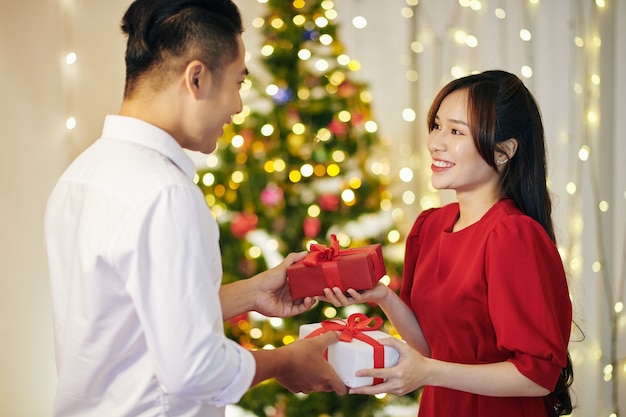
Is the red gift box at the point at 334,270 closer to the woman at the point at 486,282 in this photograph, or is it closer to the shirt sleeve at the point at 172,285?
the woman at the point at 486,282

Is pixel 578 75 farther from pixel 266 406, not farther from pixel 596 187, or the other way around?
pixel 266 406

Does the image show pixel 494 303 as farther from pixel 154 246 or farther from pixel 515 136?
pixel 154 246

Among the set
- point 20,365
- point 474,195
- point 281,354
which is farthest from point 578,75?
point 20,365

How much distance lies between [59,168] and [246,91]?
3.87ft

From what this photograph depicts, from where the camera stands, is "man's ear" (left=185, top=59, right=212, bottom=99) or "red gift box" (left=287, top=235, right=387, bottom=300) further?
"red gift box" (left=287, top=235, right=387, bottom=300)

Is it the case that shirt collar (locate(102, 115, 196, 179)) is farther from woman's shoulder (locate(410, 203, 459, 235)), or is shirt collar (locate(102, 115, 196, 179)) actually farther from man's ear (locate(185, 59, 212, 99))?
woman's shoulder (locate(410, 203, 459, 235))

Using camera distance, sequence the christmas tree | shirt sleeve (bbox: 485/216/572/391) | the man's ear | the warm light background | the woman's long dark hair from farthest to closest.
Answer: the warm light background, the christmas tree, the woman's long dark hair, shirt sleeve (bbox: 485/216/572/391), the man's ear

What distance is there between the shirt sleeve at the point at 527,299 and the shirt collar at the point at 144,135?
32.7 inches

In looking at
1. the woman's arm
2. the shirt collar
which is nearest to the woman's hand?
the woman's arm

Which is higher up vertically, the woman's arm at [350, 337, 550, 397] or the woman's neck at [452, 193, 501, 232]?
the woman's neck at [452, 193, 501, 232]

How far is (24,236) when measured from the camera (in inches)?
147

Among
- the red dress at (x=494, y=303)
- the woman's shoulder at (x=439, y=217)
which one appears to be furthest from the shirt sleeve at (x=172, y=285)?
the woman's shoulder at (x=439, y=217)

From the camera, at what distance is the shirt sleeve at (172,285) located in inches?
47.1

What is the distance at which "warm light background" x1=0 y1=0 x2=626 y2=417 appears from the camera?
3.59 meters
